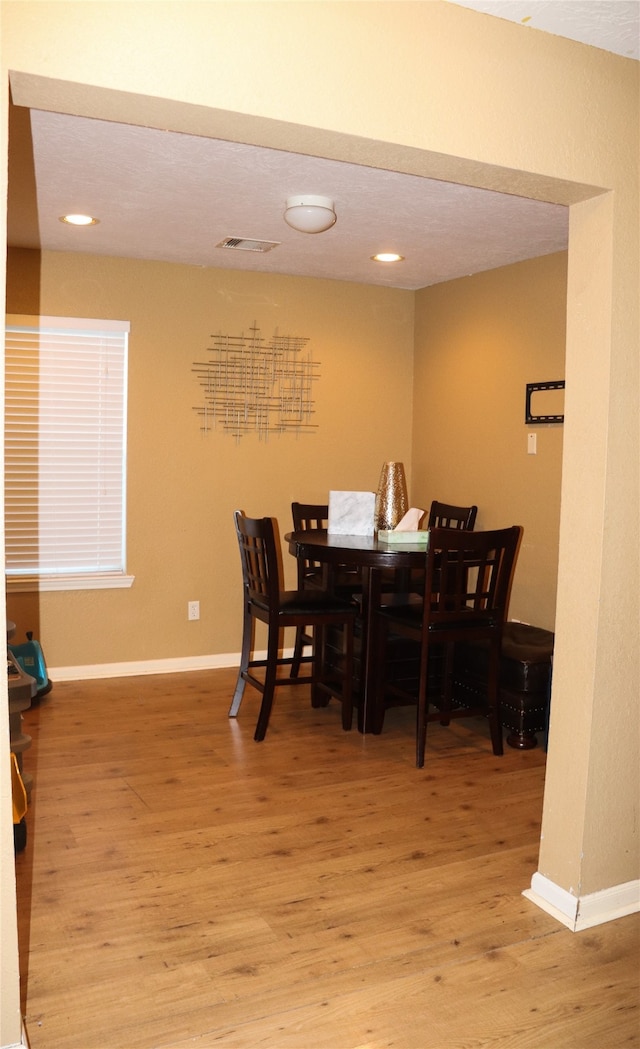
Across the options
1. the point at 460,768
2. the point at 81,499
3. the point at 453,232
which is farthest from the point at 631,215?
the point at 81,499

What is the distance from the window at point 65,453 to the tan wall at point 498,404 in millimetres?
1844

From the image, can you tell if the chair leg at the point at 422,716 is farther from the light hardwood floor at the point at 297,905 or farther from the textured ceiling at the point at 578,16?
the textured ceiling at the point at 578,16

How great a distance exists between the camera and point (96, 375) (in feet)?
15.2

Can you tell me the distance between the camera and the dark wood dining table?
3518 mm

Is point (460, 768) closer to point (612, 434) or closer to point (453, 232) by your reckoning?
point (612, 434)

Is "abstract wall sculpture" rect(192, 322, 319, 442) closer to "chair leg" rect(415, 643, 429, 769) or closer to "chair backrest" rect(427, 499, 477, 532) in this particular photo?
"chair backrest" rect(427, 499, 477, 532)

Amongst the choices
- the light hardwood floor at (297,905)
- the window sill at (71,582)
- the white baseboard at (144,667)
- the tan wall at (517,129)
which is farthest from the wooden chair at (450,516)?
the tan wall at (517,129)

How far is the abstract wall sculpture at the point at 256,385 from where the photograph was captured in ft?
15.9

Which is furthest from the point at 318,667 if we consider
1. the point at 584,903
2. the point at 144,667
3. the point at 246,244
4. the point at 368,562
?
the point at 246,244

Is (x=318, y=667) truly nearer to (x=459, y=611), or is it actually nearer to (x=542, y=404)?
(x=459, y=611)

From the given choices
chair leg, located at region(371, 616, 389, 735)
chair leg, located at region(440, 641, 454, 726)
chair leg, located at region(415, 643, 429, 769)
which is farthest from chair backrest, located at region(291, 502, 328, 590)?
chair leg, located at region(415, 643, 429, 769)

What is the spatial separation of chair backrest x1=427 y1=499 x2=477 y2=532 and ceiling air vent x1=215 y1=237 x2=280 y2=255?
5.43 ft

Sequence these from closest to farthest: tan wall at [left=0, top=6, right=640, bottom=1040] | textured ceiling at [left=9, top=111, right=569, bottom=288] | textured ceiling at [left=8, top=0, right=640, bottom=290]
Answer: tan wall at [left=0, top=6, right=640, bottom=1040], textured ceiling at [left=8, top=0, right=640, bottom=290], textured ceiling at [left=9, top=111, right=569, bottom=288]

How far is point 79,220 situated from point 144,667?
7.76 ft
